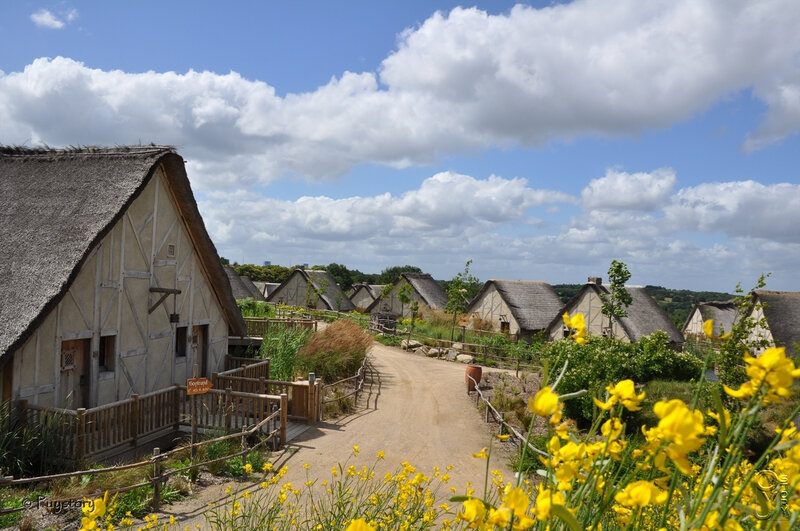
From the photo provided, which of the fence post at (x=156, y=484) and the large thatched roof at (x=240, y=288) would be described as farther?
the large thatched roof at (x=240, y=288)

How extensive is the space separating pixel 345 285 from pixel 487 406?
2685 inches

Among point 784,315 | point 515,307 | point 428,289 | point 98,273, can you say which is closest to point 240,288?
point 428,289

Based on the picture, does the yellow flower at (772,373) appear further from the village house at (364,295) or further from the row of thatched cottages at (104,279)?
the village house at (364,295)

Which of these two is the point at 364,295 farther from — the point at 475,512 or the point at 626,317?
the point at 475,512

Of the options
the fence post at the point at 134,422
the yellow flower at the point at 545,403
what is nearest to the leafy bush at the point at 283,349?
the fence post at the point at 134,422

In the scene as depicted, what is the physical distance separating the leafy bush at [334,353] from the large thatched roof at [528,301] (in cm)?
1844

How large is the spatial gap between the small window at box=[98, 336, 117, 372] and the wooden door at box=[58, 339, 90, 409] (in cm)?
61

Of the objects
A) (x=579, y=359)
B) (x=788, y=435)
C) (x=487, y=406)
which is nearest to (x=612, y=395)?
(x=788, y=435)

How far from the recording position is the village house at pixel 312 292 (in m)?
48.7

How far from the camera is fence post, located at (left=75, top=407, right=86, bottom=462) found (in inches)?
376

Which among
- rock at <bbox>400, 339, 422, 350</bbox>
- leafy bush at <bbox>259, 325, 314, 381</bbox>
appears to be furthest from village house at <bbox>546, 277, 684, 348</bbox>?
leafy bush at <bbox>259, 325, 314, 381</bbox>

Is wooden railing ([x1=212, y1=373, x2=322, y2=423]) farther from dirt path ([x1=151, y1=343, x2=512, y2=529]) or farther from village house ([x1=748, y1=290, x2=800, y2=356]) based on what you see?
village house ([x1=748, y1=290, x2=800, y2=356])

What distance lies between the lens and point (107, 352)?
1222 cm

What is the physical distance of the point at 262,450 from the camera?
11.0 metres
